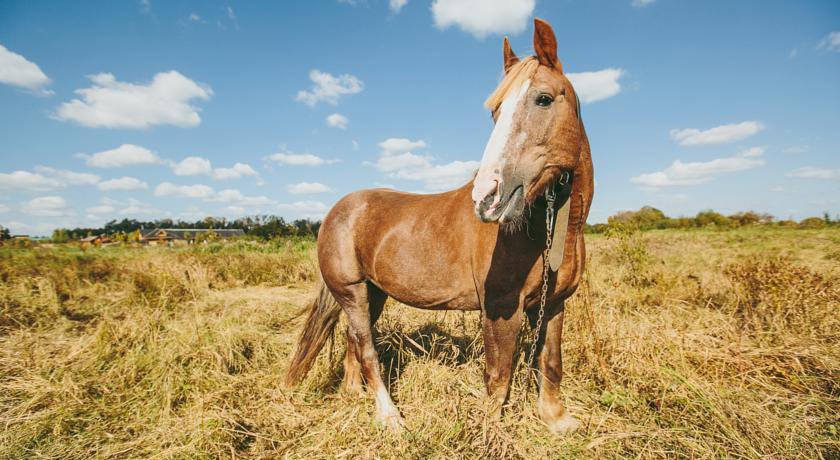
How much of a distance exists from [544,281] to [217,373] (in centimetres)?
327

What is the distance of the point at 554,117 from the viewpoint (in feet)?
6.00

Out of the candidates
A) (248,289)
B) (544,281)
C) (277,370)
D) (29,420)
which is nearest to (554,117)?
(544,281)

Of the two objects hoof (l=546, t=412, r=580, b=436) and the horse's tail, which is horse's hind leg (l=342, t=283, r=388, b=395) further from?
hoof (l=546, t=412, r=580, b=436)

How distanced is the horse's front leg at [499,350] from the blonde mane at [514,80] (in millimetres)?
1358

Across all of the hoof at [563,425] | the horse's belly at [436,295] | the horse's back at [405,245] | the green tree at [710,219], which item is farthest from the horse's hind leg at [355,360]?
the green tree at [710,219]

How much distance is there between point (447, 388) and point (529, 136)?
2.09 m

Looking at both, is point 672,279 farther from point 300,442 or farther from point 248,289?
point 248,289

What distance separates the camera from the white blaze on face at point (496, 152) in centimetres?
164

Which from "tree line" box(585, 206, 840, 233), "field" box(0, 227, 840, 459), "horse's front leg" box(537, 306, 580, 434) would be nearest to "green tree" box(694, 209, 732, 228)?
"tree line" box(585, 206, 840, 233)

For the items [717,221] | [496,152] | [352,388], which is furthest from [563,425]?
[717,221]

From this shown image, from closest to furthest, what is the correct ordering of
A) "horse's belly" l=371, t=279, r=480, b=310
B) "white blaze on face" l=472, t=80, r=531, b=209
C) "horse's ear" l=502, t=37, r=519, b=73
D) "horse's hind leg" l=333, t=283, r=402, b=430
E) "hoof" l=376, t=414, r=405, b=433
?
"white blaze on face" l=472, t=80, r=531, b=209 → "horse's ear" l=502, t=37, r=519, b=73 → "hoof" l=376, t=414, r=405, b=433 → "horse's belly" l=371, t=279, r=480, b=310 → "horse's hind leg" l=333, t=283, r=402, b=430

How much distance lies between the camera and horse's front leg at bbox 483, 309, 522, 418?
229 centimetres

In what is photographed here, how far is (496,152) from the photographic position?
1700 millimetres

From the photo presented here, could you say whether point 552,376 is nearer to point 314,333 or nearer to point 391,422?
point 391,422
